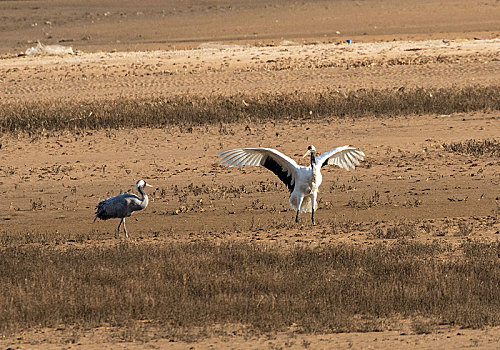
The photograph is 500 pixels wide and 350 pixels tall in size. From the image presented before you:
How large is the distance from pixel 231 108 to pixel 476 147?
565 cm

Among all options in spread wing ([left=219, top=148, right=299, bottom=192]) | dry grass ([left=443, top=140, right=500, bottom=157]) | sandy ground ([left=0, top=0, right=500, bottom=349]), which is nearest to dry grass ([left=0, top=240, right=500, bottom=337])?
sandy ground ([left=0, top=0, right=500, bottom=349])

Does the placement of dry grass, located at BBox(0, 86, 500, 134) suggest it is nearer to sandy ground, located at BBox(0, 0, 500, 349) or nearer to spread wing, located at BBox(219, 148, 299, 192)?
sandy ground, located at BBox(0, 0, 500, 349)

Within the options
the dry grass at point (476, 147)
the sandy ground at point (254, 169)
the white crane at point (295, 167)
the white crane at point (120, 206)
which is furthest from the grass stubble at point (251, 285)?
the dry grass at point (476, 147)

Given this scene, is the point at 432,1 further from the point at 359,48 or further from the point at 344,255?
the point at 344,255

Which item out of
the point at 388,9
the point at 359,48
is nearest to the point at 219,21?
the point at 388,9

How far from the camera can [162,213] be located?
13.2m

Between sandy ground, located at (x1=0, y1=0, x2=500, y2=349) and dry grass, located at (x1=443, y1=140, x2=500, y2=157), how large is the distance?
266mm

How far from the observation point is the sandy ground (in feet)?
37.3

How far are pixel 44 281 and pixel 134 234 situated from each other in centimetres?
268

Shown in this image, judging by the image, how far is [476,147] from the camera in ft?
54.3

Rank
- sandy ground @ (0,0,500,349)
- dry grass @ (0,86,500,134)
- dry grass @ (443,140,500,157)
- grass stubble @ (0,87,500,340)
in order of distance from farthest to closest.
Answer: dry grass @ (0,86,500,134)
dry grass @ (443,140,500,157)
sandy ground @ (0,0,500,349)
grass stubble @ (0,87,500,340)

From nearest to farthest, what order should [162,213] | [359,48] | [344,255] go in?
[344,255]
[162,213]
[359,48]

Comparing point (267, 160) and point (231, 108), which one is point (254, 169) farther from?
point (231, 108)

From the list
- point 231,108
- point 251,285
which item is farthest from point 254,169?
point 251,285
